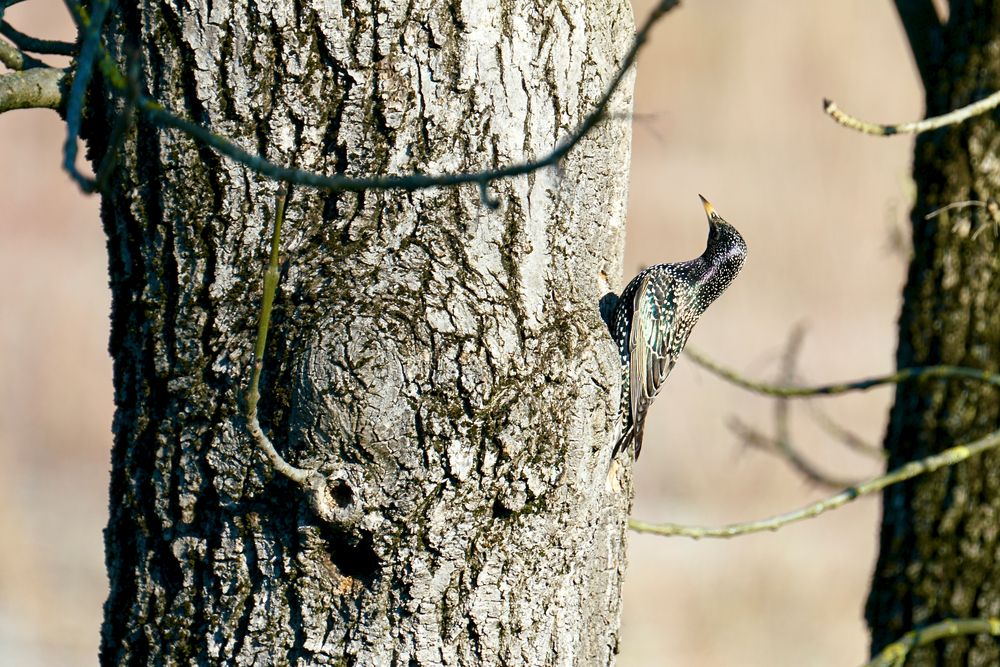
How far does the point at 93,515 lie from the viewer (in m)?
8.47

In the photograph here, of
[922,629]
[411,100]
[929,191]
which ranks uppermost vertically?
[929,191]

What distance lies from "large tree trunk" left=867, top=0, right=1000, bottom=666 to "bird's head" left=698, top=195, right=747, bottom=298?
686mm

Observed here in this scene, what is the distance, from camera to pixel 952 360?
338 centimetres

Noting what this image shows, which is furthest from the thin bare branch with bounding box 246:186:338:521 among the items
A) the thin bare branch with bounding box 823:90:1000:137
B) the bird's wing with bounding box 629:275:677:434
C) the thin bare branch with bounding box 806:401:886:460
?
the thin bare branch with bounding box 806:401:886:460

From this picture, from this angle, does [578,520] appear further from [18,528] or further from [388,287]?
[18,528]

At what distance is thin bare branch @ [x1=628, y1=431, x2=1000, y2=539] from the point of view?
2904mm

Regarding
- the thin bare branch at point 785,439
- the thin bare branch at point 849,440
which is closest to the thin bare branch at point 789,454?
the thin bare branch at point 785,439

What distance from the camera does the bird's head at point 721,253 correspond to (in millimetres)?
4000

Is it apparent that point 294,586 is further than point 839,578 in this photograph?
No

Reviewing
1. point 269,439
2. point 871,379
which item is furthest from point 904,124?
point 269,439

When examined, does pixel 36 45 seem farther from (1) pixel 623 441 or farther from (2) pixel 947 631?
(2) pixel 947 631

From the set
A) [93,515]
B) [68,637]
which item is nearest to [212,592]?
[68,637]

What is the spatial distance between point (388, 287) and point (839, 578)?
630 cm

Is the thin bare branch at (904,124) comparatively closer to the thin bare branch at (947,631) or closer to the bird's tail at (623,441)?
the bird's tail at (623,441)
